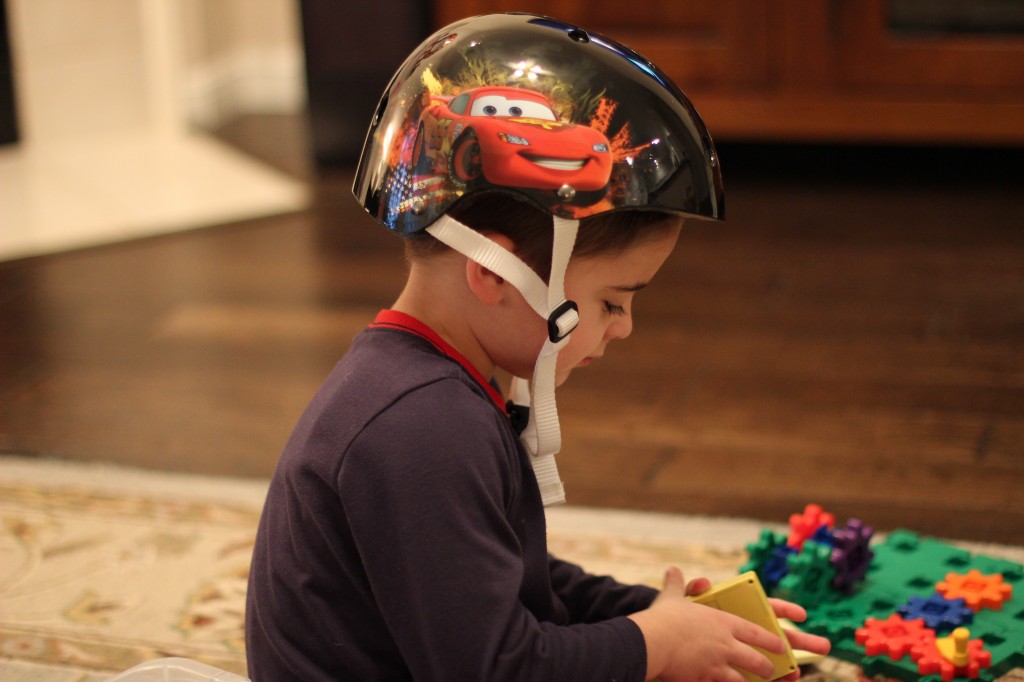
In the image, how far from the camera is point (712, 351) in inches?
77.9

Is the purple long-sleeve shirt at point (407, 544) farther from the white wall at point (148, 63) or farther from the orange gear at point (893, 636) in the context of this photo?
the white wall at point (148, 63)

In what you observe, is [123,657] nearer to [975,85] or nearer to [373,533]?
[373,533]

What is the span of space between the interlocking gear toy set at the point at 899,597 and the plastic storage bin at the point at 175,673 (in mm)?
516

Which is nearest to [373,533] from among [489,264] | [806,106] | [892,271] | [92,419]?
[489,264]

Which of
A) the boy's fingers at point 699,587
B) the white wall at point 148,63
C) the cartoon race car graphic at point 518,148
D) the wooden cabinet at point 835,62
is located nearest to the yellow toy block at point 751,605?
the boy's fingers at point 699,587

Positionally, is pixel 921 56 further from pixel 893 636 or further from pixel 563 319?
pixel 563 319

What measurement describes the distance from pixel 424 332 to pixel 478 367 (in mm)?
50

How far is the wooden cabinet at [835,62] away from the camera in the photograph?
260cm

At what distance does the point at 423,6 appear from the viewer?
296 centimetres

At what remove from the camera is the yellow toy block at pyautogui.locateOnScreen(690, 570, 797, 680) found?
3.36 ft

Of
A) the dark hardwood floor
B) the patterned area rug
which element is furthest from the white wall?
the patterned area rug

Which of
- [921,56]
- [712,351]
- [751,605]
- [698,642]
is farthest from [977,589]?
[921,56]

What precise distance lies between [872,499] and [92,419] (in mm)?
1013

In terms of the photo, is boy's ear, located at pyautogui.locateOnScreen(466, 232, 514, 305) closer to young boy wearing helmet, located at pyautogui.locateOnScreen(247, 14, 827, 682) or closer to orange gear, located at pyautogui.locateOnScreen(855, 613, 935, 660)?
young boy wearing helmet, located at pyautogui.locateOnScreen(247, 14, 827, 682)
